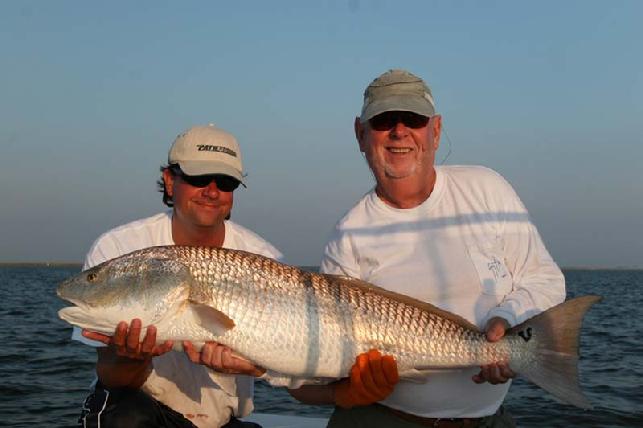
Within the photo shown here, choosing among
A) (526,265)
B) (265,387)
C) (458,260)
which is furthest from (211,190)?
(265,387)

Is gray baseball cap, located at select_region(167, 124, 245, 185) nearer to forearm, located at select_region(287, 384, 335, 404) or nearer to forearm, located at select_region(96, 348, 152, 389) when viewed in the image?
forearm, located at select_region(96, 348, 152, 389)

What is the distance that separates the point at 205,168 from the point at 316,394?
5.66ft

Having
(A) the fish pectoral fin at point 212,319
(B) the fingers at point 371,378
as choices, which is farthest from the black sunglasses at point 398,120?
(A) the fish pectoral fin at point 212,319

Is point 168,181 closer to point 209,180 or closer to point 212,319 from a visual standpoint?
point 209,180

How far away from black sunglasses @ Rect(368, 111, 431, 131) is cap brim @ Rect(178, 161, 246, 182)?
46.3 inches

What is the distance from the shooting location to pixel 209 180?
4.78 metres

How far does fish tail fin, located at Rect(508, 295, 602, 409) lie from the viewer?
364 centimetres

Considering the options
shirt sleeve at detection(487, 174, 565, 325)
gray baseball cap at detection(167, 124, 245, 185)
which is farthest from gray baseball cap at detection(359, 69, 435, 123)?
gray baseball cap at detection(167, 124, 245, 185)

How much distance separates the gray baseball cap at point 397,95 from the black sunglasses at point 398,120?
2.6 inches

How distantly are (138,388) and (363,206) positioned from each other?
6.50 ft

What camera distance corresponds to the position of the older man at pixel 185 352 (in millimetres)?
4398

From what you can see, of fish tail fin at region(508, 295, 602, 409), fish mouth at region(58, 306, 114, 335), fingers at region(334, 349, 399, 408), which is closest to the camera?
fish tail fin at region(508, 295, 602, 409)

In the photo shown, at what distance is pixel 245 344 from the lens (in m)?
3.91

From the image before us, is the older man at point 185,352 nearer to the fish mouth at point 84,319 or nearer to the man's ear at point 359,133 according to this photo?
the fish mouth at point 84,319
